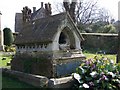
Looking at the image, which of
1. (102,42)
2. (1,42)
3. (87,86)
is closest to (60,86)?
(87,86)

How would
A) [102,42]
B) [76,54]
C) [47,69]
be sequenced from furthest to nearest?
[102,42] → [76,54] → [47,69]

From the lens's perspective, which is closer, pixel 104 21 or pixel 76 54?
pixel 76 54

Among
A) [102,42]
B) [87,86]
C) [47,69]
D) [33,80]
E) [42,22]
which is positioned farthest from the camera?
[102,42]

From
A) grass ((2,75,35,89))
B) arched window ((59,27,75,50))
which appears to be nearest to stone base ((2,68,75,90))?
grass ((2,75,35,89))

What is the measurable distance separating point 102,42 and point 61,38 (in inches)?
686

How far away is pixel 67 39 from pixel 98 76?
121 inches

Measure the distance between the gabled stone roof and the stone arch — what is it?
0.95 ft

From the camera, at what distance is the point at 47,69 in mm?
7988

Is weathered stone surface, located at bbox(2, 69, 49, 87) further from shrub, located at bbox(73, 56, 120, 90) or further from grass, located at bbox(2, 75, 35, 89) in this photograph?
shrub, located at bbox(73, 56, 120, 90)

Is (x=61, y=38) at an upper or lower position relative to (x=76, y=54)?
upper

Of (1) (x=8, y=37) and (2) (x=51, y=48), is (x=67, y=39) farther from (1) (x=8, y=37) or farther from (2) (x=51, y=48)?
(1) (x=8, y=37)

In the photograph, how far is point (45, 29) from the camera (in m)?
8.73

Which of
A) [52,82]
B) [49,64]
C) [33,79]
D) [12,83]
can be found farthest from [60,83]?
[12,83]

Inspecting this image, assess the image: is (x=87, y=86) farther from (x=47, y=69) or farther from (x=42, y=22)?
(x=42, y=22)
